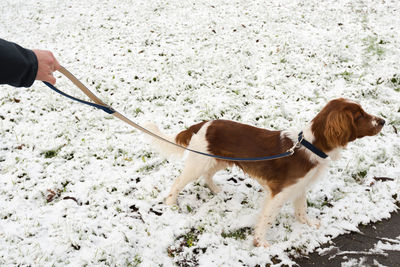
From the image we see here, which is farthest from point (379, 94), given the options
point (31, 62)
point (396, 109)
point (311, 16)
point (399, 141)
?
point (31, 62)

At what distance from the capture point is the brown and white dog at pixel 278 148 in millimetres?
2947

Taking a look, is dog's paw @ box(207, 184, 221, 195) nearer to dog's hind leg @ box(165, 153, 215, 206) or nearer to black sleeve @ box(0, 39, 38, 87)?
dog's hind leg @ box(165, 153, 215, 206)

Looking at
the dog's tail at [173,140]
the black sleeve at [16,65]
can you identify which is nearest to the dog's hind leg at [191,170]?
the dog's tail at [173,140]

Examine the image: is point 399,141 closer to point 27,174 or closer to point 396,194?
point 396,194

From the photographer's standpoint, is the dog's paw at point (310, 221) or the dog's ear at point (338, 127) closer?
the dog's ear at point (338, 127)

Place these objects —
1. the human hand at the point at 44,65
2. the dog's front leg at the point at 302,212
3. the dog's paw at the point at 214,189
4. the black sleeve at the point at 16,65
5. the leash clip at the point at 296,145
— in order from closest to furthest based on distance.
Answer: the black sleeve at the point at 16,65
the human hand at the point at 44,65
the leash clip at the point at 296,145
the dog's front leg at the point at 302,212
the dog's paw at the point at 214,189

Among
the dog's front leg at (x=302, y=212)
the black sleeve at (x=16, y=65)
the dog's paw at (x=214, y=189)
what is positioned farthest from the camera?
the dog's paw at (x=214, y=189)

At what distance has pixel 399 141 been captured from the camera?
4645 millimetres

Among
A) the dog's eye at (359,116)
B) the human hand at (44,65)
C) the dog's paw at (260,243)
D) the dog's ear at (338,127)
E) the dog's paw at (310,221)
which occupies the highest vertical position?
the human hand at (44,65)

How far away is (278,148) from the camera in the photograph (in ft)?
10.4

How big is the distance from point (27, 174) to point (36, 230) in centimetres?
122

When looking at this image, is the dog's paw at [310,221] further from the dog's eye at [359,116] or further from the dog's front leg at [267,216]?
the dog's eye at [359,116]

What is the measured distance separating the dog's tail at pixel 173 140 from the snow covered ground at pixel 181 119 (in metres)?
0.67

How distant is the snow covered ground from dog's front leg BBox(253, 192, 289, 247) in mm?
118
